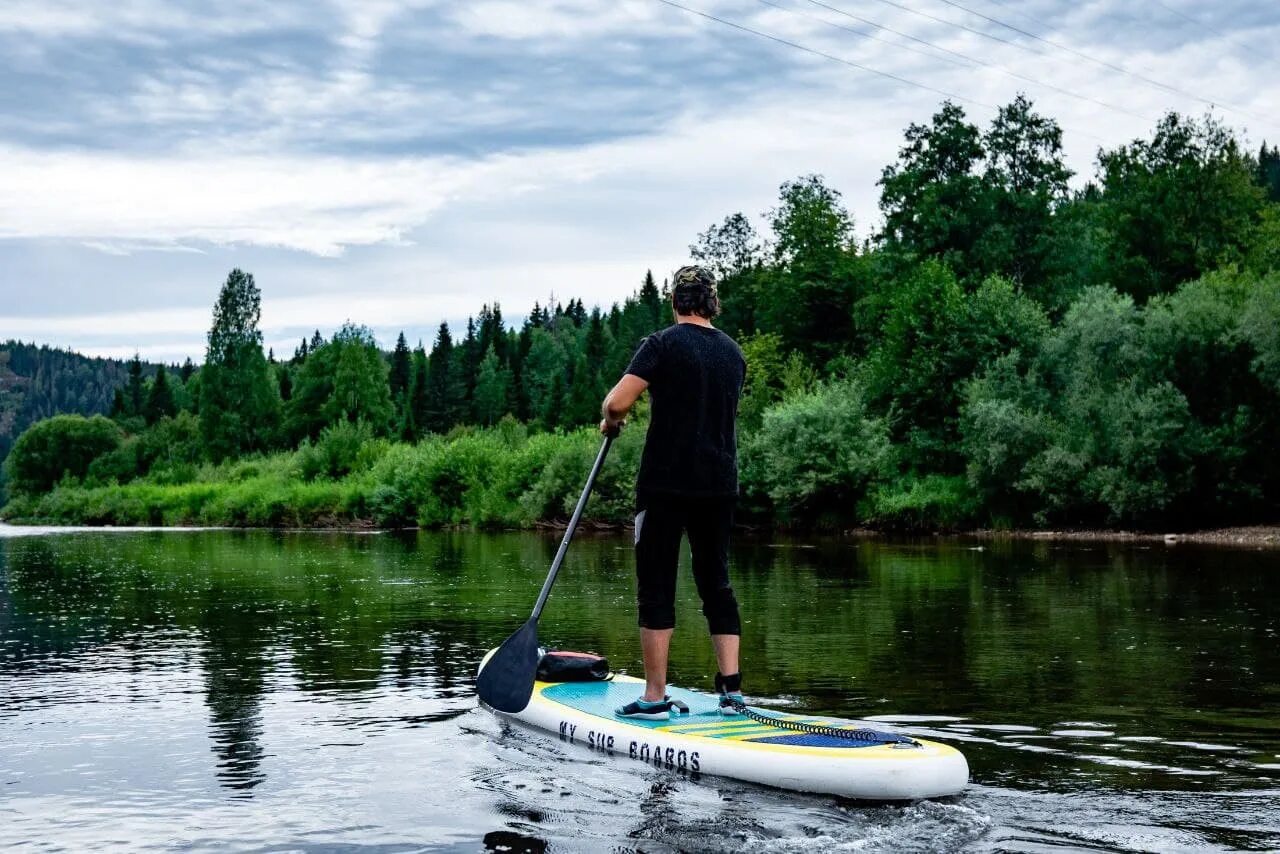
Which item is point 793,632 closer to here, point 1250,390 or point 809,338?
point 1250,390

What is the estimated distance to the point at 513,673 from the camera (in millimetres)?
9438

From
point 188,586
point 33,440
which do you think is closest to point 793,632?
point 188,586

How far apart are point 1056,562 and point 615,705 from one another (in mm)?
23023

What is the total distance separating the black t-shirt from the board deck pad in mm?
1438

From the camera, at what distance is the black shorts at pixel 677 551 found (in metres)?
8.51

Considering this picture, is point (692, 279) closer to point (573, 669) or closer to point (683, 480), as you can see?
point (683, 480)

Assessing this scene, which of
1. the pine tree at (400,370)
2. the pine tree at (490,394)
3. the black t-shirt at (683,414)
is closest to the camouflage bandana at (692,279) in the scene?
Answer: the black t-shirt at (683,414)

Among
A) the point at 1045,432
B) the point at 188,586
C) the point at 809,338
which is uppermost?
the point at 809,338

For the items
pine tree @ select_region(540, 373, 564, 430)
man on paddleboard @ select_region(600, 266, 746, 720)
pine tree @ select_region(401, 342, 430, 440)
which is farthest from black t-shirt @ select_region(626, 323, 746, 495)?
pine tree @ select_region(401, 342, 430, 440)

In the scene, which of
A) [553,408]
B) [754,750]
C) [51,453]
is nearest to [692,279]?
[754,750]

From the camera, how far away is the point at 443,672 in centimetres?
1243

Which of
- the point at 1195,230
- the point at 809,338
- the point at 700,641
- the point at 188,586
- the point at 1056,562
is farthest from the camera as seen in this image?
the point at 809,338

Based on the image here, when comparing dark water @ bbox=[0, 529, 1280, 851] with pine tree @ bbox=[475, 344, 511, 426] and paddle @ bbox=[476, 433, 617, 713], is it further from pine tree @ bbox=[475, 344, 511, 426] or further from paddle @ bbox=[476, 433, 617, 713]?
pine tree @ bbox=[475, 344, 511, 426]

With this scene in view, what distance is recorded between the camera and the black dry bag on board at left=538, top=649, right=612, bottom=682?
10.0 m
